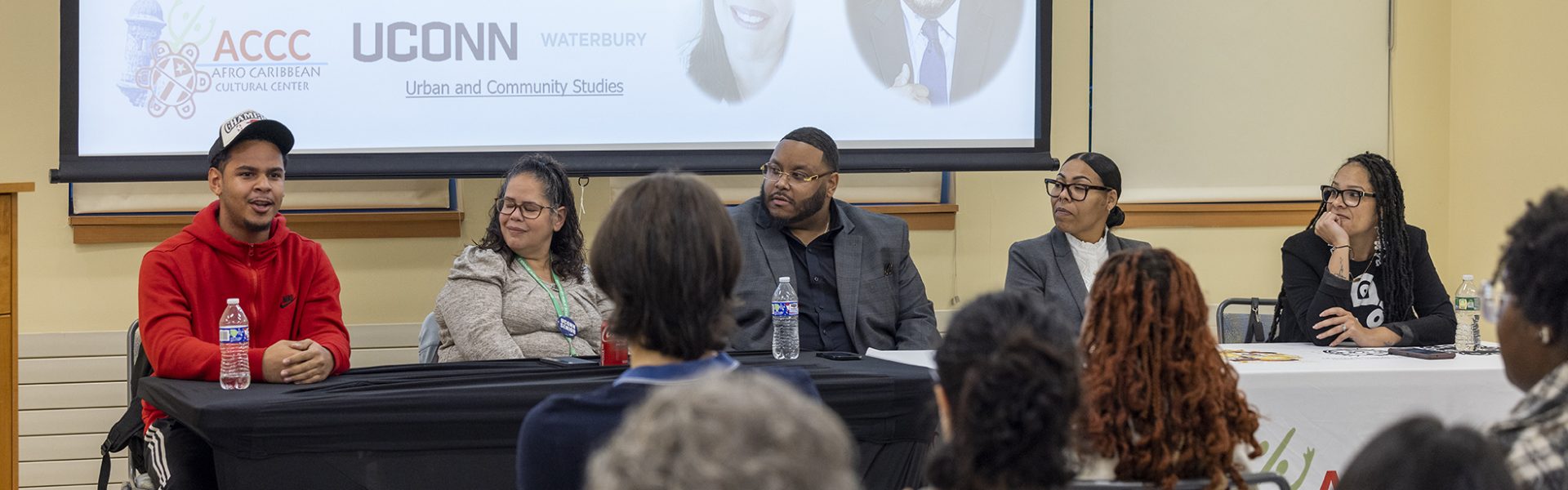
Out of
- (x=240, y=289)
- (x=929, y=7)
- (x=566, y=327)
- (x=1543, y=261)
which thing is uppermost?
(x=929, y=7)

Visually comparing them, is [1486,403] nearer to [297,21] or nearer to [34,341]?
[297,21]

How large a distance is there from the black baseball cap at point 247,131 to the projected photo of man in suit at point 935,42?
1.86 metres

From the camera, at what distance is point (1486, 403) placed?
2.73 meters

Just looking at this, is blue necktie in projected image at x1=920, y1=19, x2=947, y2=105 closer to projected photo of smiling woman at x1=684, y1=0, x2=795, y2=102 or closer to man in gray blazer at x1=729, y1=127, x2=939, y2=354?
projected photo of smiling woman at x1=684, y1=0, x2=795, y2=102

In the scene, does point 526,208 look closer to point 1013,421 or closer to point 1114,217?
point 1114,217

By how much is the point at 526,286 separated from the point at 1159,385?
1.86 metres

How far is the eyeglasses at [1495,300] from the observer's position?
57.5 inches

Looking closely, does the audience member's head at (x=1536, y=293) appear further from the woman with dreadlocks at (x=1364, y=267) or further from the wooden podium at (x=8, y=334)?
the wooden podium at (x=8, y=334)

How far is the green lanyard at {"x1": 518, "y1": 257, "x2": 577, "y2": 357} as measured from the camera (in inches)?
120

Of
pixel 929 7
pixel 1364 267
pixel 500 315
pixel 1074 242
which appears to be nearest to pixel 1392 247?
pixel 1364 267

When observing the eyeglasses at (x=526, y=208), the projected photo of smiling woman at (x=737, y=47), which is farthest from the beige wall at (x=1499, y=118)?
the eyeglasses at (x=526, y=208)

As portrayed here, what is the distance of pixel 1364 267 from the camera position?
3424mm

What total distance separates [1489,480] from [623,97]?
323 cm

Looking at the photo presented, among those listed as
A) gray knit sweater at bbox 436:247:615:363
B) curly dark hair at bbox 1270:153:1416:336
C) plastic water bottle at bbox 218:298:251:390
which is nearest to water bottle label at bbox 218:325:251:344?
plastic water bottle at bbox 218:298:251:390
